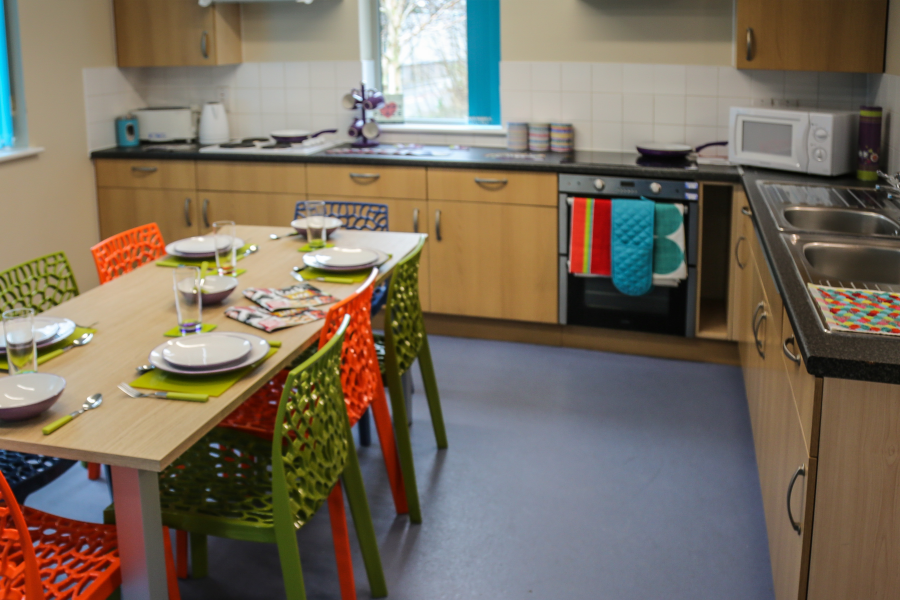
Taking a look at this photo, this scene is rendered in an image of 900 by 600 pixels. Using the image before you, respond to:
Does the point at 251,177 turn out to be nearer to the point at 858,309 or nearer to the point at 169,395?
the point at 169,395

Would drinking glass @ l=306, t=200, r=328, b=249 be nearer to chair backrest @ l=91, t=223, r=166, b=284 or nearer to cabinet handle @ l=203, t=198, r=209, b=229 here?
chair backrest @ l=91, t=223, r=166, b=284

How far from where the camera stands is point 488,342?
14.0ft

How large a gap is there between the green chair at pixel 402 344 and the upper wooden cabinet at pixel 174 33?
235 cm

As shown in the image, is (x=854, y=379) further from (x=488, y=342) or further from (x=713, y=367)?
(x=488, y=342)

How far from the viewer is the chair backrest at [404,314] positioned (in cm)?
262

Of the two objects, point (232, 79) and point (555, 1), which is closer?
point (555, 1)

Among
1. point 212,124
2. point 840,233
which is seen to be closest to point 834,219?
point 840,233

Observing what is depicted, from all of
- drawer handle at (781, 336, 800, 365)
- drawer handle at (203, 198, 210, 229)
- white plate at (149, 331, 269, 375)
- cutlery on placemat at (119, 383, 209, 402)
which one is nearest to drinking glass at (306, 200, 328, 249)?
white plate at (149, 331, 269, 375)

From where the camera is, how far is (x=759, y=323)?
108 inches

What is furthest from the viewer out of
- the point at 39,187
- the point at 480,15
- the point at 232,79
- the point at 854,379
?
the point at 232,79

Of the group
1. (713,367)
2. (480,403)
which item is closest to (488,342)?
(480,403)

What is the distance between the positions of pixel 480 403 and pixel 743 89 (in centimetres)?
201

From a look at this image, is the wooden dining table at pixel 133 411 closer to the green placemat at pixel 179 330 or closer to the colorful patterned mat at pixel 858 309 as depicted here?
the green placemat at pixel 179 330

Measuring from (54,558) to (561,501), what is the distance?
1570 millimetres
